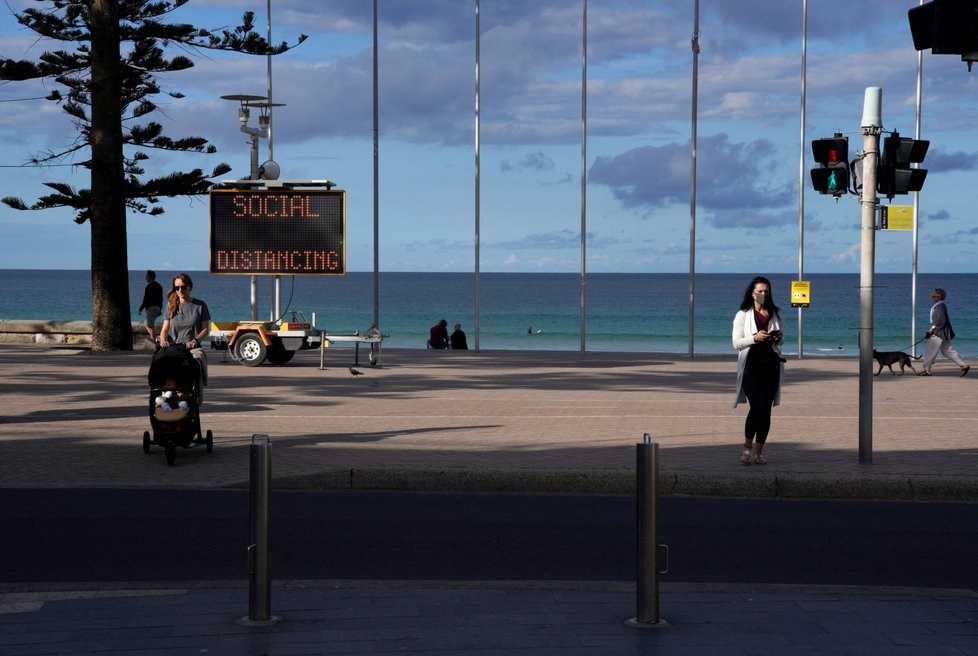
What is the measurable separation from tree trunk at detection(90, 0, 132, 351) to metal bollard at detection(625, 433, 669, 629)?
23.0m

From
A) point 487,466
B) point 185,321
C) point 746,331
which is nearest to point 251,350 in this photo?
point 185,321

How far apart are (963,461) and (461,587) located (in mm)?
6598

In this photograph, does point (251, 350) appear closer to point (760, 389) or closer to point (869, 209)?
point (760, 389)

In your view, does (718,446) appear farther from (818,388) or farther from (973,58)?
(818,388)

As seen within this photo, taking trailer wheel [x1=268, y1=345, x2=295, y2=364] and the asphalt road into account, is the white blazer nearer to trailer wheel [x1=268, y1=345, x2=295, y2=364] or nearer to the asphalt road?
the asphalt road

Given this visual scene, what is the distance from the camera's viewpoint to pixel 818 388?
20.5 metres

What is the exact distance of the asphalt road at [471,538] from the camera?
23.6 feet

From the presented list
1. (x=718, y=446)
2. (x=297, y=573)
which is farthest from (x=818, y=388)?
(x=297, y=573)

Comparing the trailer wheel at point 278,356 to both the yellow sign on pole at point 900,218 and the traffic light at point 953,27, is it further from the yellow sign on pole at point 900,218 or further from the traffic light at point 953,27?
the traffic light at point 953,27

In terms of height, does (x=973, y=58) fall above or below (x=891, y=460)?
above

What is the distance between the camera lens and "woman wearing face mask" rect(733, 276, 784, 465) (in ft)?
36.2

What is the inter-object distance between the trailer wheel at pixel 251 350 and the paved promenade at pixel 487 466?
2.34ft

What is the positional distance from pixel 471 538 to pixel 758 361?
3954mm

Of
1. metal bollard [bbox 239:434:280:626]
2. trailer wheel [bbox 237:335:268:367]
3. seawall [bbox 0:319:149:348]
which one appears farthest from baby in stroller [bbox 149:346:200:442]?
seawall [bbox 0:319:149:348]
